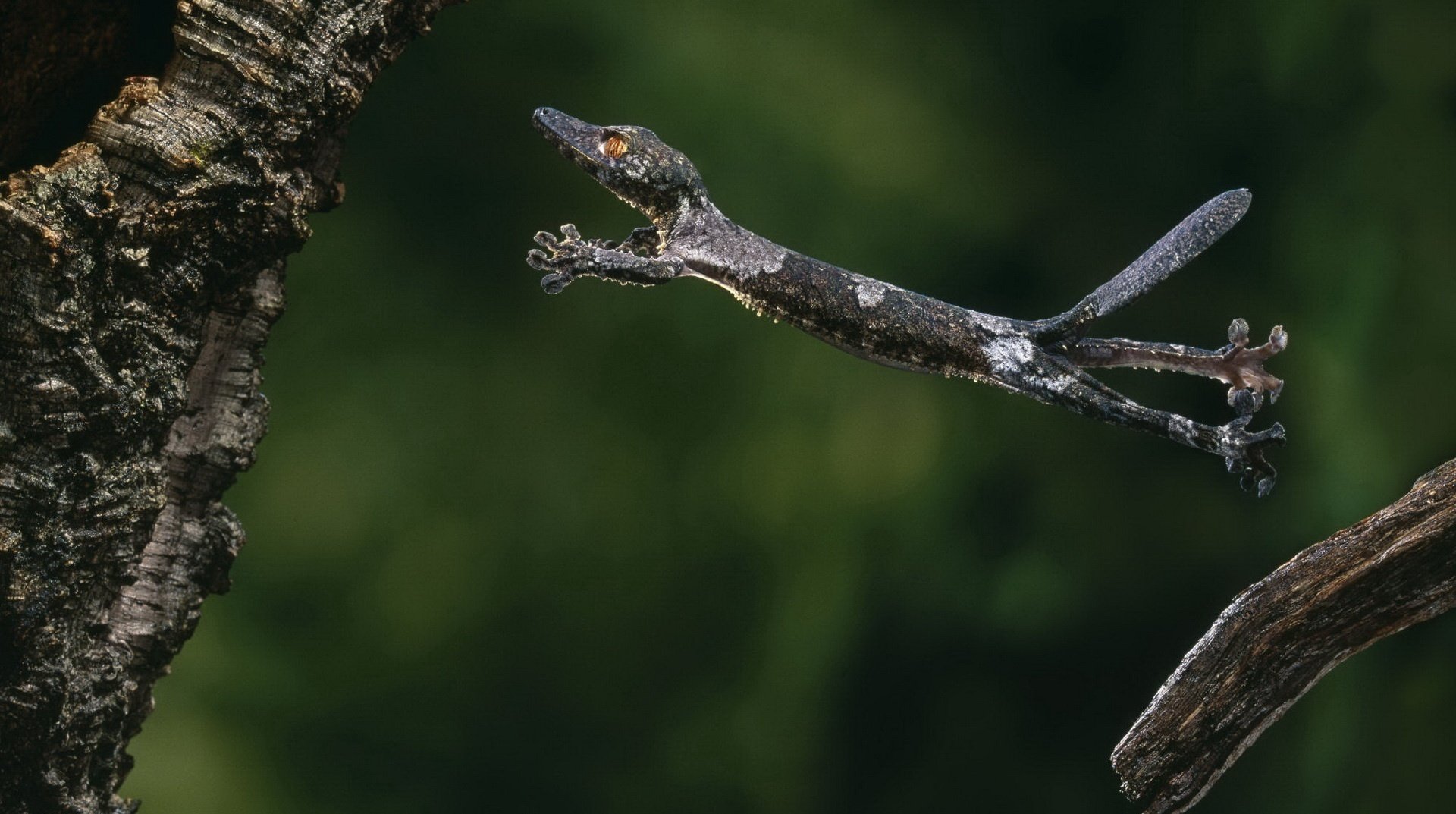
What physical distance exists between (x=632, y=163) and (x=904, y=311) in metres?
0.61

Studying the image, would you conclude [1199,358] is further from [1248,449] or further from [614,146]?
[614,146]

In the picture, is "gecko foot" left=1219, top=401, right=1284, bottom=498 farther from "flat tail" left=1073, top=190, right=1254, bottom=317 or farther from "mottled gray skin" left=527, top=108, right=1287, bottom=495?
"flat tail" left=1073, top=190, right=1254, bottom=317

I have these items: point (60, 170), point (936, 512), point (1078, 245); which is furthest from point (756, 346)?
point (60, 170)

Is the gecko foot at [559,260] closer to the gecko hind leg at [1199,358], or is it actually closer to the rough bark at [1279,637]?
the gecko hind leg at [1199,358]

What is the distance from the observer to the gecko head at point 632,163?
2.51m

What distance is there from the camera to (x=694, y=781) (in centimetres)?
348

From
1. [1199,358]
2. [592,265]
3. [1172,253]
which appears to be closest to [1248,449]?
[1199,358]

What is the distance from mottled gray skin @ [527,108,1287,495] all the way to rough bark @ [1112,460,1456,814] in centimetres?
21

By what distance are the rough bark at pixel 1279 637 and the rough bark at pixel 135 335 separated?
5.93 feet

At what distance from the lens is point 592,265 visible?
7.86 ft

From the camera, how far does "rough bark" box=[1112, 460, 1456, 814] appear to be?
2.26 metres

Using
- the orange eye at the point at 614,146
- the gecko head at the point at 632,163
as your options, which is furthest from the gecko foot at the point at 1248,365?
the orange eye at the point at 614,146

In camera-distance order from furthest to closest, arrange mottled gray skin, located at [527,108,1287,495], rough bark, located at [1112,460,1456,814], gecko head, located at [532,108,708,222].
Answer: gecko head, located at [532,108,708,222] < mottled gray skin, located at [527,108,1287,495] < rough bark, located at [1112,460,1456,814]

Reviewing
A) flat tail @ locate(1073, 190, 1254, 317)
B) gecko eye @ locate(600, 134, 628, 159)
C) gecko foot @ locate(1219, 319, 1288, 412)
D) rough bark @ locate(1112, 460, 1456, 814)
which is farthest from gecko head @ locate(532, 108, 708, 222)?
rough bark @ locate(1112, 460, 1456, 814)
